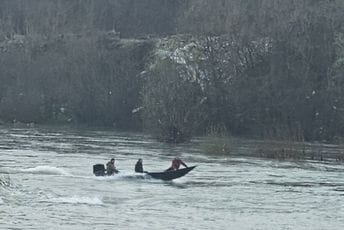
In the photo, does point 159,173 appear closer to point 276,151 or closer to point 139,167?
point 139,167

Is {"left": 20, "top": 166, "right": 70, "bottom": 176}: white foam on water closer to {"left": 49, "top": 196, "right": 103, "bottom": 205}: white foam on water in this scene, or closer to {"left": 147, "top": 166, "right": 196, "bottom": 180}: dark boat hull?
{"left": 147, "top": 166, "right": 196, "bottom": 180}: dark boat hull

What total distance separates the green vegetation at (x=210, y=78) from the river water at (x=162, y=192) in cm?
790

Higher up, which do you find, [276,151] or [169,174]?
[276,151]

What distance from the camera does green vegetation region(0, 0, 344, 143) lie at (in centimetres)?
7838

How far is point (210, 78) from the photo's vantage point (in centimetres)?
8425

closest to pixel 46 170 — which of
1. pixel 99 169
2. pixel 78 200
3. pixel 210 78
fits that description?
pixel 99 169

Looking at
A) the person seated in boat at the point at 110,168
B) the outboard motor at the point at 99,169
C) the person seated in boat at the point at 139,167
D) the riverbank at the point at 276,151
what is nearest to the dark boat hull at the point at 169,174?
the person seated in boat at the point at 139,167

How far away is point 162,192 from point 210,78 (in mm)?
45005

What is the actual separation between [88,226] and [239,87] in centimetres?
5515

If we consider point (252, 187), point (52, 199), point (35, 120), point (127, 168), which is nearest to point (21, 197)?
point (52, 199)

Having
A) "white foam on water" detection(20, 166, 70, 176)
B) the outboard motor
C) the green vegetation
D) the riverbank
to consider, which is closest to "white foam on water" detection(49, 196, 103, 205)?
the outboard motor

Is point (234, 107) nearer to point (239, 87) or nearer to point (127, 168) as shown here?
point (239, 87)

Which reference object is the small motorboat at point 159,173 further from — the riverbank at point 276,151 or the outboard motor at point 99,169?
the riverbank at point 276,151

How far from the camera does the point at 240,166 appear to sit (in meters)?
50.9
